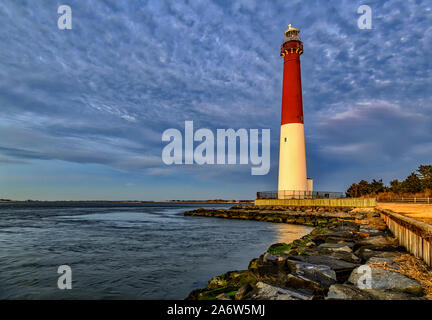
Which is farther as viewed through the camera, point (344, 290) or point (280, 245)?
point (280, 245)

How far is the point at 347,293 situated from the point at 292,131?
25.1 metres

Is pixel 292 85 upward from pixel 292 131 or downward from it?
upward

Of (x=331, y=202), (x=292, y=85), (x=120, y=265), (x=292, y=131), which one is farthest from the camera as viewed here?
(x=331, y=202)

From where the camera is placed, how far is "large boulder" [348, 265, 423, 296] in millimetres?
4250

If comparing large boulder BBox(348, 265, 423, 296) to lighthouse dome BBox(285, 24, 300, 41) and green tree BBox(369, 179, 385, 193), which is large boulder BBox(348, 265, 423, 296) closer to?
lighthouse dome BBox(285, 24, 300, 41)

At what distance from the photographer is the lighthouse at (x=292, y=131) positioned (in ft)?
92.5

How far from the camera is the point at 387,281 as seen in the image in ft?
15.2

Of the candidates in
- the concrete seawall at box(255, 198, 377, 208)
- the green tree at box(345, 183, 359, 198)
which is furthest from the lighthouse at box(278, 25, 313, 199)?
the green tree at box(345, 183, 359, 198)

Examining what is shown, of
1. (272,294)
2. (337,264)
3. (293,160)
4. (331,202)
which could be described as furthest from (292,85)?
(272,294)

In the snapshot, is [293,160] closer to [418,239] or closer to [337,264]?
[418,239]
